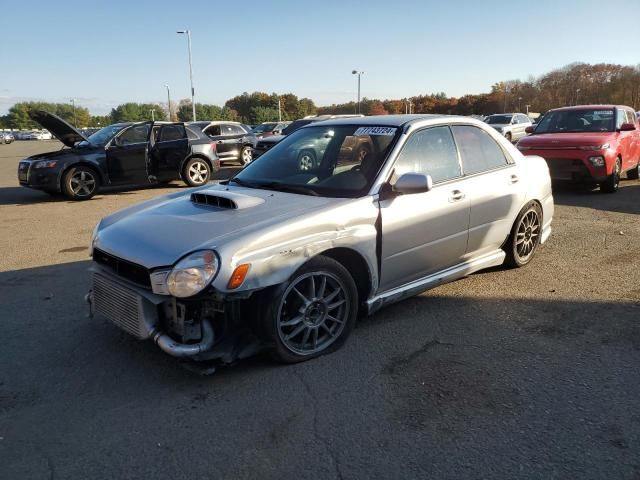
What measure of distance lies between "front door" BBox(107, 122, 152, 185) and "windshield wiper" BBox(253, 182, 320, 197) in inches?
303

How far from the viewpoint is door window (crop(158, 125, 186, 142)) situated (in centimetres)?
1149

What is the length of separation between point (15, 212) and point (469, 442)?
956cm

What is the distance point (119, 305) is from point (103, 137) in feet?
29.2

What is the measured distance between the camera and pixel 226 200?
3646mm

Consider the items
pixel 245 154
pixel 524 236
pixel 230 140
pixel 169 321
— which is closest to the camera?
pixel 169 321

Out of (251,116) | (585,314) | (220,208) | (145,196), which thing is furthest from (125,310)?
(251,116)

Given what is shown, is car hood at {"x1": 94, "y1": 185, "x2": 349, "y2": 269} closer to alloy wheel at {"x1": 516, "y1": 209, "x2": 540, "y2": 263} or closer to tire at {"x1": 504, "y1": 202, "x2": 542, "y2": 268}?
tire at {"x1": 504, "y1": 202, "x2": 542, "y2": 268}

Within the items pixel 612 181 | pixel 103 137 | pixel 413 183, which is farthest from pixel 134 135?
pixel 612 181

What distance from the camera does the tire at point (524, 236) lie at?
4992 millimetres

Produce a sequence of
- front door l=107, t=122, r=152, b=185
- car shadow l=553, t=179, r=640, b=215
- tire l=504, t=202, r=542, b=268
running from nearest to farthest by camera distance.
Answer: tire l=504, t=202, r=542, b=268
car shadow l=553, t=179, r=640, b=215
front door l=107, t=122, r=152, b=185

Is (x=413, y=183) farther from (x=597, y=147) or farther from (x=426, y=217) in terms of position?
(x=597, y=147)

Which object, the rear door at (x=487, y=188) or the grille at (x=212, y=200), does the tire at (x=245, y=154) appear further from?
the grille at (x=212, y=200)

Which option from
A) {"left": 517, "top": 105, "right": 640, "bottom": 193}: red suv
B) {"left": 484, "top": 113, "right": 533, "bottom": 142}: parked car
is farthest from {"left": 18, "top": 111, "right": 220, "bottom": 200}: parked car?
{"left": 484, "top": 113, "right": 533, "bottom": 142}: parked car

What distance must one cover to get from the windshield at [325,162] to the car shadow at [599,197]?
242 inches
